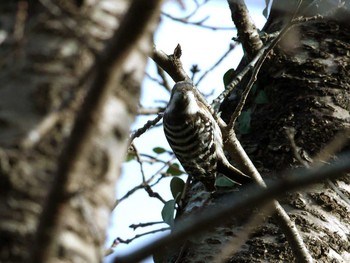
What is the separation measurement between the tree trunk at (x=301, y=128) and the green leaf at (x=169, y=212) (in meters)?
0.29

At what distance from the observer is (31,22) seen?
143 cm

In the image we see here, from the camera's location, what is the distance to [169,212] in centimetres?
352

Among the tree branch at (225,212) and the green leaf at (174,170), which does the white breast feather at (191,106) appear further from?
the tree branch at (225,212)

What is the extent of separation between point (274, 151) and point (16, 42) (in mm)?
2163

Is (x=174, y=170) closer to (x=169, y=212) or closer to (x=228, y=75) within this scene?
(x=228, y=75)

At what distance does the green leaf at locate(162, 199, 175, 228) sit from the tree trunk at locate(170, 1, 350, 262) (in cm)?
29

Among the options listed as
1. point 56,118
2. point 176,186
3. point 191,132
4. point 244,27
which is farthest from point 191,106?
point 56,118

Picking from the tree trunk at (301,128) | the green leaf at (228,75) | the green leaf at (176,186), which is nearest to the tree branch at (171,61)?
the tree trunk at (301,128)

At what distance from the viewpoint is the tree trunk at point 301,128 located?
303 centimetres

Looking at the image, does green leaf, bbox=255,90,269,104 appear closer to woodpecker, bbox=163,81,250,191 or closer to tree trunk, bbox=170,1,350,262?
tree trunk, bbox=170,1,350,262

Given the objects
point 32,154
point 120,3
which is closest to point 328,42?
point 120,3

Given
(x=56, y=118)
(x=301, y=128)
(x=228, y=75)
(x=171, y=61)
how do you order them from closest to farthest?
(x=56, y=118), (x=171, y=61), (x=301, y=128), (x=228, y=75)

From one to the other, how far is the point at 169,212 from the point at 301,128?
0.78 meters

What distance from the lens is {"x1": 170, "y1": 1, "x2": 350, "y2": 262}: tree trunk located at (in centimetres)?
303
